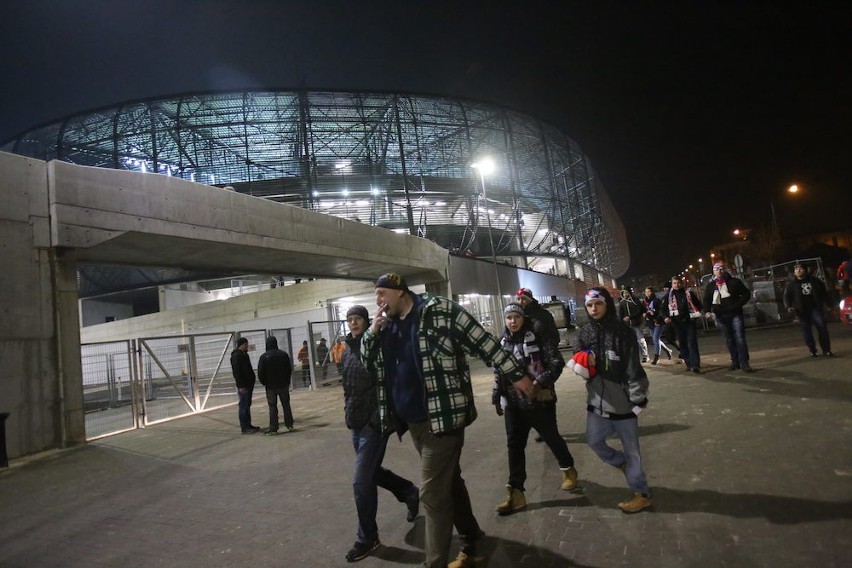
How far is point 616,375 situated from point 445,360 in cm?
142

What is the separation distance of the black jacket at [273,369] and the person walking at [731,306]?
7.25m

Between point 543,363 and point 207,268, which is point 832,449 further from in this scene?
point 207,268

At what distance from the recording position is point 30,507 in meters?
4.89

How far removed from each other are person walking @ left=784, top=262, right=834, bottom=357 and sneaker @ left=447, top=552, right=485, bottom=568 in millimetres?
7930

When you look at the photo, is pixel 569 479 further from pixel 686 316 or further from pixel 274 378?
pixel 686 316

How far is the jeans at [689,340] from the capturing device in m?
8.24

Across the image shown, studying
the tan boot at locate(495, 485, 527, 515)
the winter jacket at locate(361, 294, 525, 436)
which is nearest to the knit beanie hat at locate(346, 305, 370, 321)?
the winter jacket at locate(361, 294, 525, 436)

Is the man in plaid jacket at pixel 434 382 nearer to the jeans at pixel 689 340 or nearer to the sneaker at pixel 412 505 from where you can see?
the sneaker at pixel 412 505

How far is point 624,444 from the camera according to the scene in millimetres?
3252

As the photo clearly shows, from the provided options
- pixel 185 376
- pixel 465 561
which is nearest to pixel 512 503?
pixel 465 561

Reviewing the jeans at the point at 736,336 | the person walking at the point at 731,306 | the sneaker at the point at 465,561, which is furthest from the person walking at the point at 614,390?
the jeans at the point at 736,336

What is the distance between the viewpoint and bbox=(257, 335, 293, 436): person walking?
7684mm

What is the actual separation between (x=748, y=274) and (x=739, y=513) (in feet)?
62.0

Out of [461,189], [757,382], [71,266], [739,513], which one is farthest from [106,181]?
[461,189]
